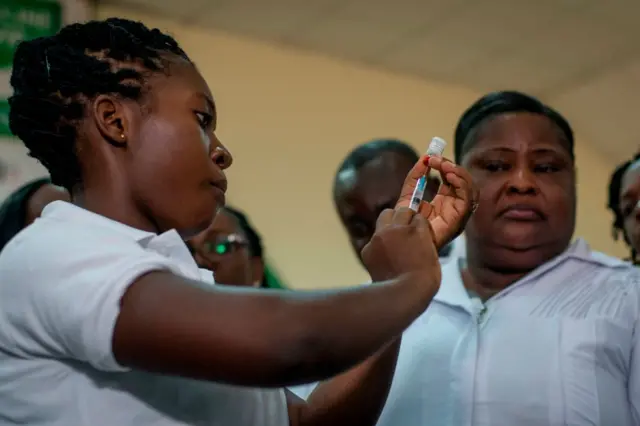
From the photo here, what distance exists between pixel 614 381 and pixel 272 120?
6.82 feet

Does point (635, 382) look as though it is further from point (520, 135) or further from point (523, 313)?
point (520, 135)

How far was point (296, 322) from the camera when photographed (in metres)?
0.58

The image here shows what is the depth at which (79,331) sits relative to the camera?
1.91 feet

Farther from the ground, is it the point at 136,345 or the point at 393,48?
the point at 393,48

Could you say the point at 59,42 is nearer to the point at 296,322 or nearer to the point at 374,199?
the point at 296,322

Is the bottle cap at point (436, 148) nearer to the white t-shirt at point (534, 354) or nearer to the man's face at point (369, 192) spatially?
the white t-shirt at point (534, 354)

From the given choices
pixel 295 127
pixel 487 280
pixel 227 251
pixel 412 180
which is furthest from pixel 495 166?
pixel 295 127

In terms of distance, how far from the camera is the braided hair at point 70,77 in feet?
2.41

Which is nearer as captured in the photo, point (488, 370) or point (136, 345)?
point (136, 345)

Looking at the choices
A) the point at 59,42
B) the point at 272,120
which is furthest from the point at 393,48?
the point at 59,42

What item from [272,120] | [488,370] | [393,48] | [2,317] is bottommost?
[488,370]

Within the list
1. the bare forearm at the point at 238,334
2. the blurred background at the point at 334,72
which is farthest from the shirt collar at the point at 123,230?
the blurred background at the point at 334,72

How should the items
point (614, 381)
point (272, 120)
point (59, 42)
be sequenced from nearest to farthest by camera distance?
point (59, 42) < point (614, 381) < point (272, 120)

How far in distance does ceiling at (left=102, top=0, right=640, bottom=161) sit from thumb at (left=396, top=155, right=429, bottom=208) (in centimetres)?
193
